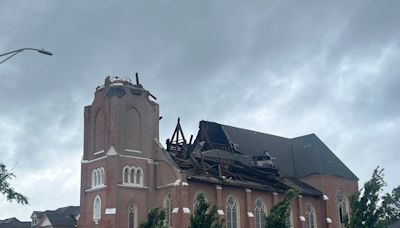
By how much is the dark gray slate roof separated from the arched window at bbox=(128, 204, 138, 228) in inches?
606

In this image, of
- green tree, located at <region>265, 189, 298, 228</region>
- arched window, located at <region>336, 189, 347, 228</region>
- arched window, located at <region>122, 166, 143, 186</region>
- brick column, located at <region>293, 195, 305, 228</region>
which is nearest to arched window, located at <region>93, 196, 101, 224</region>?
arched window, located at <region>122, 166, 143, 186</region>

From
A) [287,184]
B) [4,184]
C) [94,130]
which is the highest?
[94,130]

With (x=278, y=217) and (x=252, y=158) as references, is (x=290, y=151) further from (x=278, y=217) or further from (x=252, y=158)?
(x=278, y=217)

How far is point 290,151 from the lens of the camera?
246 ft

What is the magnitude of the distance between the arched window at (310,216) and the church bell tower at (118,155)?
20065 mm

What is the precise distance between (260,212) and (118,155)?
16905 mm

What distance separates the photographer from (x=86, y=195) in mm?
56000

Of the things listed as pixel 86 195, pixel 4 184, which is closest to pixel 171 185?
pixel 86 195

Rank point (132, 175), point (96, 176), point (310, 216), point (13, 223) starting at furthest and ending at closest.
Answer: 1. point (13, 223)
2. point (310, 216)
3. point (96, 176)
4. point (132, 175)

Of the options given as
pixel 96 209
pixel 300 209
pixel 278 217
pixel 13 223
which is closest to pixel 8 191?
pixel 278 217

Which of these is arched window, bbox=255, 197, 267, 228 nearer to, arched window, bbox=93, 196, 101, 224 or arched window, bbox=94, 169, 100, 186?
arched window, bbox=93, 196, 101, 224

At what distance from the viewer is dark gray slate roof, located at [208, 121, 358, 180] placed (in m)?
67.9

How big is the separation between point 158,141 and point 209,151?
25.5ft

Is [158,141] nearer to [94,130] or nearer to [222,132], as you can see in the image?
[94,130]
